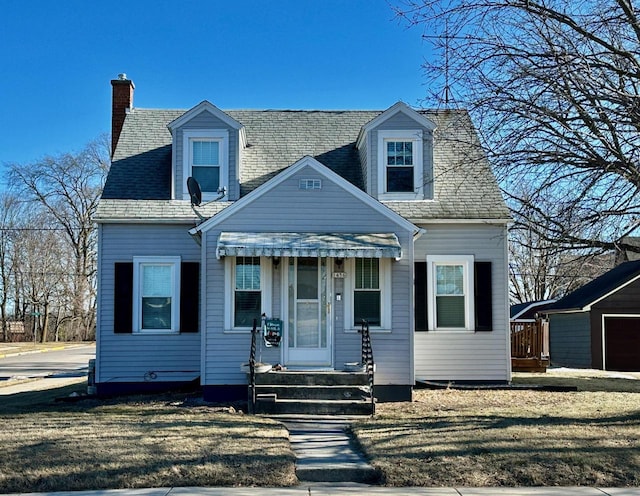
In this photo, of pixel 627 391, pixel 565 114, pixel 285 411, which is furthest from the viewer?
pixel 627 391

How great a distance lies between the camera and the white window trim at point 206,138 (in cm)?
1667

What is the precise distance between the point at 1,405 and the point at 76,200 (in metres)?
41.6

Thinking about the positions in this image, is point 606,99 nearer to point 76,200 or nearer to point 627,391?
point 627,391

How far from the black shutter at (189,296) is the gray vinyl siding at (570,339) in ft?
56.4

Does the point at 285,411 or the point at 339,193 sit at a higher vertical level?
the point at 339,193

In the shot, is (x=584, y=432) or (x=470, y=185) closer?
(x=584, y=432)

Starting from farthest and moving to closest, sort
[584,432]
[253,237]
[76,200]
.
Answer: [76,200] → [253,237] → [584,432]

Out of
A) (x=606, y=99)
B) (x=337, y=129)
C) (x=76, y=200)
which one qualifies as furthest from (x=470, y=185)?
(x=76, y=200)

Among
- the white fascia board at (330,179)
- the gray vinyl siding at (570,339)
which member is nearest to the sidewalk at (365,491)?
the white fascia board at (330,179)

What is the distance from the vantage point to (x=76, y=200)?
178ft

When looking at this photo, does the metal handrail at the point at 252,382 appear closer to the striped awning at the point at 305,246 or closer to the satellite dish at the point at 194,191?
the striped awning at the point at 305,246

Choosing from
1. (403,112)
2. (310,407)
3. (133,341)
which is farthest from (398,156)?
(133,341)

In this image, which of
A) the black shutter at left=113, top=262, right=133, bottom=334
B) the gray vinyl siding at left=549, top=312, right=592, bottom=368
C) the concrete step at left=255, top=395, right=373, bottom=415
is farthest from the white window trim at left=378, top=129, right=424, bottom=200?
the gray vinyl siding at left=549, top=312, right=592, bottom=368

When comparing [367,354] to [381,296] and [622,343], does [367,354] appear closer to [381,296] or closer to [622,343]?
[381,296]
